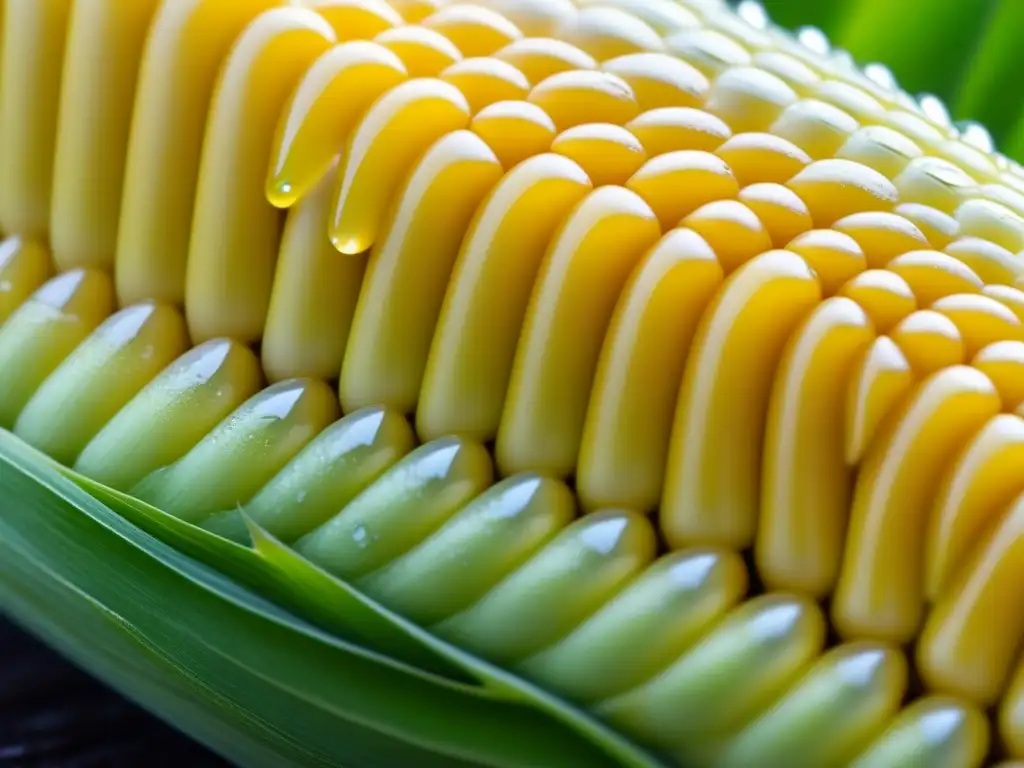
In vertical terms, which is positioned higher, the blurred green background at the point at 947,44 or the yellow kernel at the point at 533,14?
the blurred green background at the point at 947,44

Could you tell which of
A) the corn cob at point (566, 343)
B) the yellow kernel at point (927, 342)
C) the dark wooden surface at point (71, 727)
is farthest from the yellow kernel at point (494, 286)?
the dark wooden surface at point (71, 727)

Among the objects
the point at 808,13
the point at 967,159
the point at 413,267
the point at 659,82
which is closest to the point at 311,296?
the point at 413,267

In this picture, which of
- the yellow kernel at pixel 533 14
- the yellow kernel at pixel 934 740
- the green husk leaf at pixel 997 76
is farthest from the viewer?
the green husk leaf at pixel 997 76

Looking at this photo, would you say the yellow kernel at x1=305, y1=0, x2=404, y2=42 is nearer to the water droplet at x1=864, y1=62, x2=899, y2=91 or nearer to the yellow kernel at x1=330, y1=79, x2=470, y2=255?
the yellow kernel at x1=330, y1=79, x2=470, y2=255

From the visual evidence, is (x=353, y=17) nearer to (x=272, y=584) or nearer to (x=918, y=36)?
(x=272, y=584)

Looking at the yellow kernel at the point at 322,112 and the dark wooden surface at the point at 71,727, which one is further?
the dark wooden surface at the point at 71,727

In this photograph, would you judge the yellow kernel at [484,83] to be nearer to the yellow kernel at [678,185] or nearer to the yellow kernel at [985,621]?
the yellow kernel at [678,185]

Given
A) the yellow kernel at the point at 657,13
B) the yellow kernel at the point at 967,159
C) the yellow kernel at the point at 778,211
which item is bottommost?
the yellow kernel at the point at 778,211
